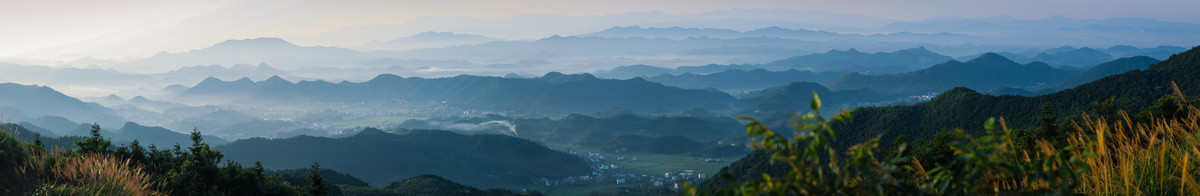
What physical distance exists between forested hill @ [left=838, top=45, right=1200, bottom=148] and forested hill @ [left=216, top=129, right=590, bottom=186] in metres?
63.2

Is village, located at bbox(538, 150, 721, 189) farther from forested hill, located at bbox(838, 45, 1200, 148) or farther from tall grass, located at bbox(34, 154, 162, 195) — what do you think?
tall grass, located at bbox(34, 154, 162, 195)

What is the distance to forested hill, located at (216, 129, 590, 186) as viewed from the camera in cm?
11256

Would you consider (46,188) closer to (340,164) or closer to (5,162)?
(5,162)

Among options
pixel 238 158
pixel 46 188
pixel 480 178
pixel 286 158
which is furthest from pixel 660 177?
pixel 46 188

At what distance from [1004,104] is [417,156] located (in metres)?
103

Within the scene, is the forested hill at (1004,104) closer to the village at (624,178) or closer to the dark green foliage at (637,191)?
the dark green foliage at (637,191)

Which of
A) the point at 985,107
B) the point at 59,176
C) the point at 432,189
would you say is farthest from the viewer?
the point at 985,107

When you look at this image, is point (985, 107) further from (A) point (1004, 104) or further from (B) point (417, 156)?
(B) point (417, 156)

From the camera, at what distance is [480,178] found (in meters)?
123

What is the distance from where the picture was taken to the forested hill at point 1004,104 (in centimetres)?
7311

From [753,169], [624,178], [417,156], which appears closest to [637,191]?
[624,178]

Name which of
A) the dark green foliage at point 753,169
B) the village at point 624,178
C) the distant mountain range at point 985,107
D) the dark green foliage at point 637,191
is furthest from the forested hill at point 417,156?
the distant mountain range at point 985,107

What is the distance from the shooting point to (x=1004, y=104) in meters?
77.8

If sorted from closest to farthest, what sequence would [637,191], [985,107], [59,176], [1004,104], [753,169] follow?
1. [59,176]
2. [753,169]
3. [1004,104]
4. [985,107]
5. [637,191]
